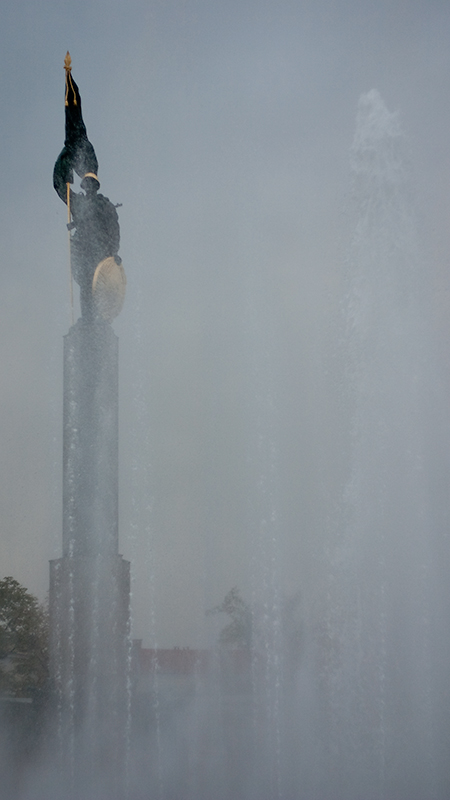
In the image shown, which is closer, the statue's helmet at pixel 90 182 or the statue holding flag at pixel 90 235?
the statue holding flag at pixel 90 235

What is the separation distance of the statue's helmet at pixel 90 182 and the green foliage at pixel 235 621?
30.1 feet

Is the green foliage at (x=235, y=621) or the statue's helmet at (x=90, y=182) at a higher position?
the statue's helmet at (x=90, y=182)

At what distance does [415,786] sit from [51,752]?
584 cm

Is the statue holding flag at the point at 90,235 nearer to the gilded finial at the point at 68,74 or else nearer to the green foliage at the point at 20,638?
Answer: the gilded finial at the point at 68,74

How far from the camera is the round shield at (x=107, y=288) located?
1702 cm

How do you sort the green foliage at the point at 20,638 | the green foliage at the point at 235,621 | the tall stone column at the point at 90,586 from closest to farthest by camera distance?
the tall stone column at the point at 90,586, the green foliage at the point at 235,621, the green foliage at the point at 20,638

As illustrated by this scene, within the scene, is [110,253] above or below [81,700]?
above

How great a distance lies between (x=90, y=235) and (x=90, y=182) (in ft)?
4.07

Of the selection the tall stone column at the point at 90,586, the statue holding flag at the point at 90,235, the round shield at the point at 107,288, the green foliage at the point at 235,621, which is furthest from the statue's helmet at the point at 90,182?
the green foliage at the point at 235,621

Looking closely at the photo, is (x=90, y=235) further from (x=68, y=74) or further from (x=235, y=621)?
(x=235, y=621)

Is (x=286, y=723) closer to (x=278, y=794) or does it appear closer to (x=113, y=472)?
(x=278, y=794)

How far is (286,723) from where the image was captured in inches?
507

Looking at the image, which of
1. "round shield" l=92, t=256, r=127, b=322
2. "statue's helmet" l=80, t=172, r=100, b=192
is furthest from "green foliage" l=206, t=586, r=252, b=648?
"statue's helmet" l=80, t=172, r=100, b=192

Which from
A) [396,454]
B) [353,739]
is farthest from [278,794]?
[396,454]
